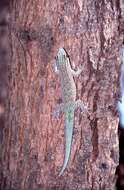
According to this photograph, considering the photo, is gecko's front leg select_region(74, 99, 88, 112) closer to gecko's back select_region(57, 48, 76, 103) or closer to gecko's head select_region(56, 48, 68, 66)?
gecko's back select_region(57, 48, 76, 103)

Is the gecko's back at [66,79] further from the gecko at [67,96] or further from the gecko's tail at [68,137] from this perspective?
the gecko's tail at [68,137]

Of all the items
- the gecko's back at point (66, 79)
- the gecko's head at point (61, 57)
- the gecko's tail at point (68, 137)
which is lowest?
the gecko's tail at point (68, 137)

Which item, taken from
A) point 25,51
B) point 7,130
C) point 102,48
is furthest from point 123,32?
point 7,130

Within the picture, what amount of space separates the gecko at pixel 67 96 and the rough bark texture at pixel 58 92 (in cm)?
3

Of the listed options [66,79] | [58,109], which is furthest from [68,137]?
[66,79]

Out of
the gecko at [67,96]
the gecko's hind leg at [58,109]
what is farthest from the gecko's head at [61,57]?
the gecko's hind leg at [58,109]

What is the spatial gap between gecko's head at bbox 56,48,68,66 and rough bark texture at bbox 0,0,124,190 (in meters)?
0.03

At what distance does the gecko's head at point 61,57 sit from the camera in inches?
90.7

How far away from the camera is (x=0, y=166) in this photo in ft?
9.16

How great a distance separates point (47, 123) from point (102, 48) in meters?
0.50

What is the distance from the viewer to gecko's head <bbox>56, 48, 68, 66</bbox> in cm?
230

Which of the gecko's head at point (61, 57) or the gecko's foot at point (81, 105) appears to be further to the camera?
the gecko's foot at point (81, 105)

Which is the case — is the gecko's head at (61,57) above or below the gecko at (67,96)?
Answer: above

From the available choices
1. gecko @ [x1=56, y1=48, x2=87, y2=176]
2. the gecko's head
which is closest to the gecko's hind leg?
gecko @ [x1=56, y1=48, x2=87, y2=176]
